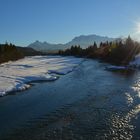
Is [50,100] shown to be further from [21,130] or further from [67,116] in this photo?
[21,130]

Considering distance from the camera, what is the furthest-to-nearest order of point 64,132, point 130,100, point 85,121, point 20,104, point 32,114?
point 130,100, point 20,104, point 32,114, point 85,121, point 64,132

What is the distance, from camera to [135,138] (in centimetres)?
1867

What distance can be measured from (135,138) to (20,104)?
552 inches

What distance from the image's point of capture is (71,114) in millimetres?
24547

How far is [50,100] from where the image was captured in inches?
1195

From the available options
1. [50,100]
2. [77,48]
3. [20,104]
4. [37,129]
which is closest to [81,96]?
[50,100]

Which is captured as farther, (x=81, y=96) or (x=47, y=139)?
(x=81, y=96)

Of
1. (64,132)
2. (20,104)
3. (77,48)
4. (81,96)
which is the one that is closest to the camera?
(64,132)

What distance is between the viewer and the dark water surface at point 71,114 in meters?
19.6

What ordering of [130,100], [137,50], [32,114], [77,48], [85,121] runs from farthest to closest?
[77,48], [137,50], [130,100], [32,114], [85,121]

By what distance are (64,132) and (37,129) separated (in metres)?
2.29

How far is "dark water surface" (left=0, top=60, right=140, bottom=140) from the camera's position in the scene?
19.6 meters

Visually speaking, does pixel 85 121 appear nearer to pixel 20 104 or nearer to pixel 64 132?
pixel 64 132

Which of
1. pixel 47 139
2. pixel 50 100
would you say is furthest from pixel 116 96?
pixel 47 139
